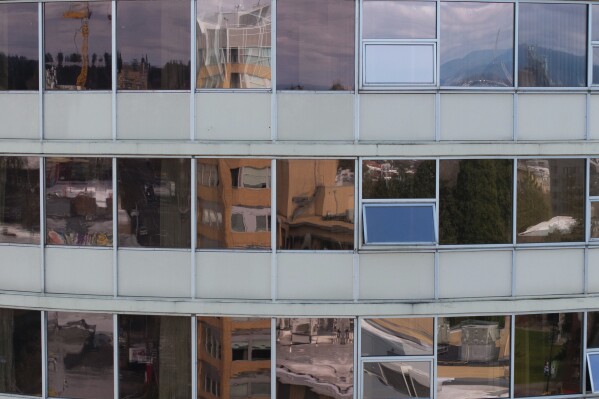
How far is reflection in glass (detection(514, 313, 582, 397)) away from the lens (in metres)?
9.87

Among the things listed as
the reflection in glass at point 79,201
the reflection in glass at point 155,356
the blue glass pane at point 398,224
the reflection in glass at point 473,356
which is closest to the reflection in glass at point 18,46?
the reflection in glass at point 79,201

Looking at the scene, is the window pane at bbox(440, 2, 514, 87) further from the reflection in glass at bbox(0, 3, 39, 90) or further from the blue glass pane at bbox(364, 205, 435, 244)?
the reflection in glass at bbox(0, 3, 39, 90)

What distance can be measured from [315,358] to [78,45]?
198 inches

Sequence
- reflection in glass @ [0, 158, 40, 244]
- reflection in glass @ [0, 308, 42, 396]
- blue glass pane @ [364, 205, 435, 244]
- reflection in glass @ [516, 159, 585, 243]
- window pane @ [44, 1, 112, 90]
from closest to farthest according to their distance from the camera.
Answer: blue glass pane @ [364, 205, 435, 244], window pane @ [44, 1, 112, 90], reflection in glass @ [516, 159, 585, 243], reflection in glass @ [0, 158, 40, 244], reflection in glass @ [0, 308, 42, 396]

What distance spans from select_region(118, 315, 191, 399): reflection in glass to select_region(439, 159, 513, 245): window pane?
3598 millimetres

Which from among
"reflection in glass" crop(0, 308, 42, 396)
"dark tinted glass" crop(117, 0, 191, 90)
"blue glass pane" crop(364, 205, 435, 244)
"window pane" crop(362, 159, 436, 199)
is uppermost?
"dark tinted glass" crop(117, 0, 191, 90)

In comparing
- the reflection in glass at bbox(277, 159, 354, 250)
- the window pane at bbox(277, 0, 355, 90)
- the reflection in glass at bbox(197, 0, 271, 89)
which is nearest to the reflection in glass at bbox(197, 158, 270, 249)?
the reflection in glass at bbox(277, 159, 354, 250)

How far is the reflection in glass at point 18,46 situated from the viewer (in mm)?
9773

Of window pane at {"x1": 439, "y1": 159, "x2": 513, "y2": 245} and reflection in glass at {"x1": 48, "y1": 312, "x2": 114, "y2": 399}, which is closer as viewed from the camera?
window pane at {"x1": 439, "y1": 159, "x2": 513, "y2": 245}

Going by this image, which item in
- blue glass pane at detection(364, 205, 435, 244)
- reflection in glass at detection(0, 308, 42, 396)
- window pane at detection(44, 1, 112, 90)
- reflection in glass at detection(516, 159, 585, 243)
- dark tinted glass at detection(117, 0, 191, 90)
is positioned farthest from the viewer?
reflection in glass at detection(0, 308, 42, 396)

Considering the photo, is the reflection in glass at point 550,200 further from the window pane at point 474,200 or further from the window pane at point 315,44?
the window pane at point 315,44

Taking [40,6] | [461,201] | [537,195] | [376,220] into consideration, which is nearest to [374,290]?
[376,220]

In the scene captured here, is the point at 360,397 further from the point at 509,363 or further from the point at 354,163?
the point at 354,163

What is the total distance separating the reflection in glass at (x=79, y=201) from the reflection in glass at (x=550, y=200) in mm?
5327
